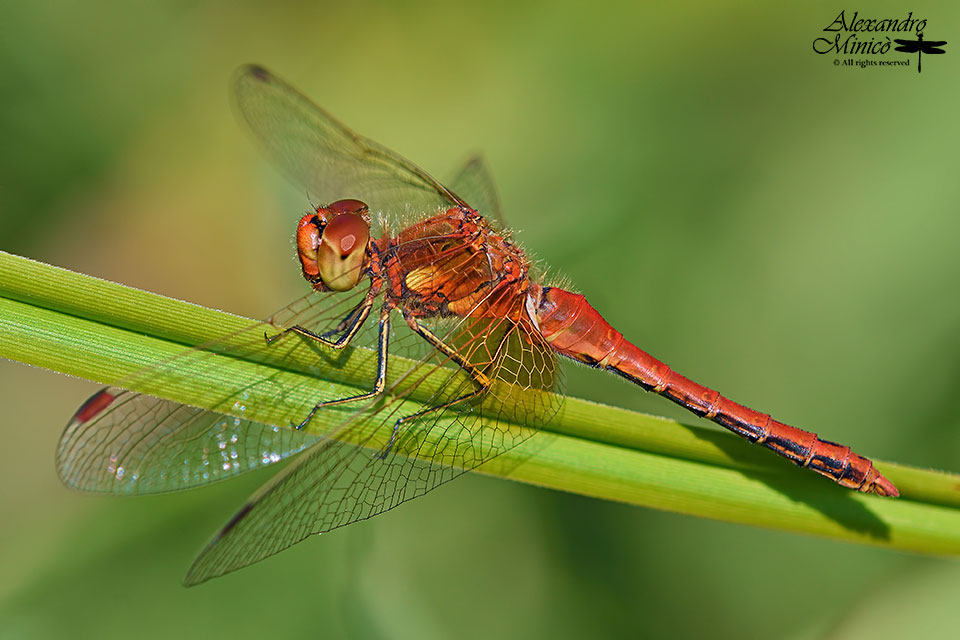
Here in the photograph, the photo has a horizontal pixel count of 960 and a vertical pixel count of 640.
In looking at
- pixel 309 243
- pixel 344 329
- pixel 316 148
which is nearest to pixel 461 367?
pixel 344 329

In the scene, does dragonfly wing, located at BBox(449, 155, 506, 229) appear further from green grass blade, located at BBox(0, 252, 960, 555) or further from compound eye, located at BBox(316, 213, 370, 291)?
green grass blade, located at BBox(0, 252, 960, 555)

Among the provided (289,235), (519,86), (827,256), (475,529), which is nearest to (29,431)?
(289,235)

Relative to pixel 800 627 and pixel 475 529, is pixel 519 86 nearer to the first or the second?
pixel 475 529

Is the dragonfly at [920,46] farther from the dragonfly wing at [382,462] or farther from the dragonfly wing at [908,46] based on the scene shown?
the dragonfly wing at [382,462]

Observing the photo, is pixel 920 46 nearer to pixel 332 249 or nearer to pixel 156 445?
pixel 332 249

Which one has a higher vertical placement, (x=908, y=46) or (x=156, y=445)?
(x=908, y=46)

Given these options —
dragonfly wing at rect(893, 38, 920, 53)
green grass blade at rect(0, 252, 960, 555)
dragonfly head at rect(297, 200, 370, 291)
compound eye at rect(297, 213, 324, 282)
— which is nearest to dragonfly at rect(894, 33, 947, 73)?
dragonfly wing at rect(893, 38, 920, 53)

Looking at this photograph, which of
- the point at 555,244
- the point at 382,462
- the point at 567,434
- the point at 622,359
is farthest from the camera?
the point at 555,244
